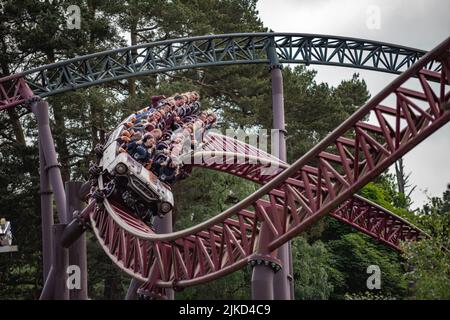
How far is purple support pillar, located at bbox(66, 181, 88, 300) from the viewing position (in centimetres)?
1426

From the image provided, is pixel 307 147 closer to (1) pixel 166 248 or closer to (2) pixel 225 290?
(2) pixel 225 290

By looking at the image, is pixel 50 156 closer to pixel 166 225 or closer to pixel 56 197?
pixel 56 197

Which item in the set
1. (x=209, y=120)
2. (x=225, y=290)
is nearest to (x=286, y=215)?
(x=209, y=120)

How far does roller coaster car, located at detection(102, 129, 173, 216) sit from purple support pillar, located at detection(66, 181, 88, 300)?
5.25 feet

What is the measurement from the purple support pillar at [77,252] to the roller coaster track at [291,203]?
111 centimetres

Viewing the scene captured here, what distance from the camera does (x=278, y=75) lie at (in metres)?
17.9

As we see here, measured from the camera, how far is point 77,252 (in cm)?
1429

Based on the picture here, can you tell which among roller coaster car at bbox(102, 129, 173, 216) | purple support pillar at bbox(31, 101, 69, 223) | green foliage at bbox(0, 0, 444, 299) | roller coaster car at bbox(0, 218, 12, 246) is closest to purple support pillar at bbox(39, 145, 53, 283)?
purple support pillar at bbox(31, 101, 69, 223)

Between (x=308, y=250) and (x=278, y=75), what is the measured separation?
20.3 feet

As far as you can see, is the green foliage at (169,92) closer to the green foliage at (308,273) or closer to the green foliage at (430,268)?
the green foliage at (308,273)

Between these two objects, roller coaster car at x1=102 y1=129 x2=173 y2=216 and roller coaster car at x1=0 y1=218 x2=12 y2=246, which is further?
roller coaster car at x1=0 y1=218 x2=12 y2=246

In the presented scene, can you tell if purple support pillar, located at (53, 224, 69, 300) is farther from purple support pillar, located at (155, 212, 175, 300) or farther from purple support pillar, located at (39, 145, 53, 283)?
purple support pillar, located at (39, 145, 53, 283)

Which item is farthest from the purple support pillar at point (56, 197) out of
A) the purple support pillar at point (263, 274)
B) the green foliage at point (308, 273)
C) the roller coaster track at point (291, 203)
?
the green foliage at point (308, 273)

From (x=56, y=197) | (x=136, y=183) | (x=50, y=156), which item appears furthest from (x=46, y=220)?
(x=136, y=183)
